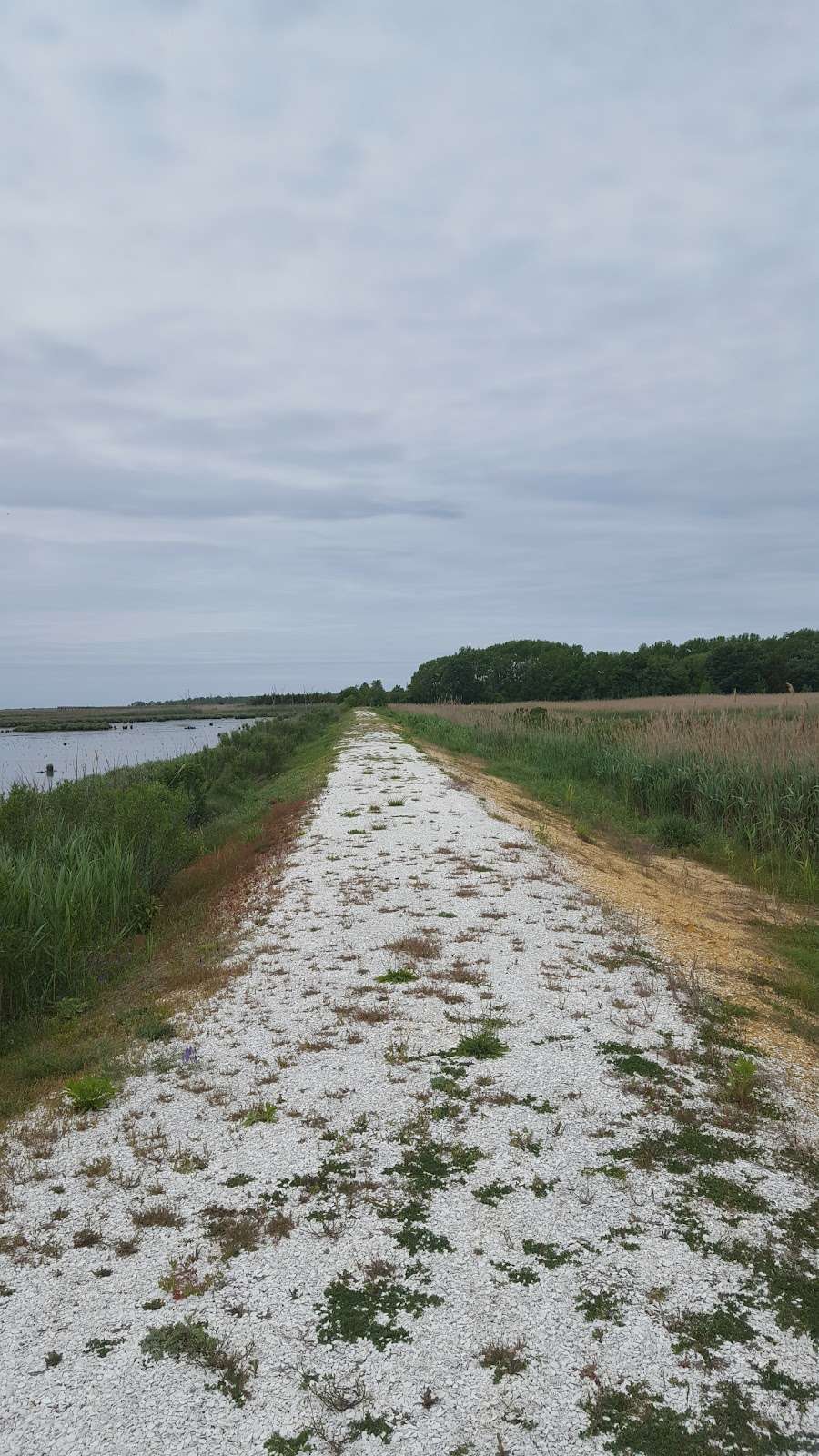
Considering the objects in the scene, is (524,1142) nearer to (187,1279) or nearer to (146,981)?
(187,1279)

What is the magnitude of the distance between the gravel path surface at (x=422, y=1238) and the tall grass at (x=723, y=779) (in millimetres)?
6660

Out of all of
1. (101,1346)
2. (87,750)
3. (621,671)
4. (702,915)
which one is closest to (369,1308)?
(101,1346)

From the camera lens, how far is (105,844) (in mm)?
9570

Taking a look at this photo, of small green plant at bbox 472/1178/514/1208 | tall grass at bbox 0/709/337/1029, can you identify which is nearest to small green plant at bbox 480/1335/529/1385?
small green plant at bbox 472/1178/514/1208

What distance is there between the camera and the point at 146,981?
6547mm

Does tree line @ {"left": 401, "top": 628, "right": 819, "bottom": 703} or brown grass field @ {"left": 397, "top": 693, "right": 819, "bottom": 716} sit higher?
tree line @ {"left": 401, "top": 628, "right": 819, "bottom": 703}

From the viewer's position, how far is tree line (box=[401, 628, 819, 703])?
62.4m

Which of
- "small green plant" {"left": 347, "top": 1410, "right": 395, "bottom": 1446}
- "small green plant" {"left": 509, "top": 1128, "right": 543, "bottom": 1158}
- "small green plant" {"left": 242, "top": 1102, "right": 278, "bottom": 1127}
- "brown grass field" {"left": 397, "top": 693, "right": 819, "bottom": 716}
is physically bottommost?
"small green plant" {"left": 347, "top": 1410, "right": 395, "bottom": 1446}

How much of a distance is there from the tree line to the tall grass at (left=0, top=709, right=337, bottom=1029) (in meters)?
42.4

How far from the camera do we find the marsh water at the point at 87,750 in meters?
17.2

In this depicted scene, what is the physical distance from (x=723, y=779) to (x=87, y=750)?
23.2 metres

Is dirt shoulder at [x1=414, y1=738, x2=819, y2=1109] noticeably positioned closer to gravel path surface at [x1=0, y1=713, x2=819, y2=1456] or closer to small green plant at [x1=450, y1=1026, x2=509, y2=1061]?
gravel path surface at [x1=0, y1=713, x2=819, y2=1456]

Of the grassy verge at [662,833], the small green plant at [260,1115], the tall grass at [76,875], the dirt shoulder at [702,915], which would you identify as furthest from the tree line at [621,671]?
the small green plant at [260,1115]

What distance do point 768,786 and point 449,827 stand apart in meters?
5.14
